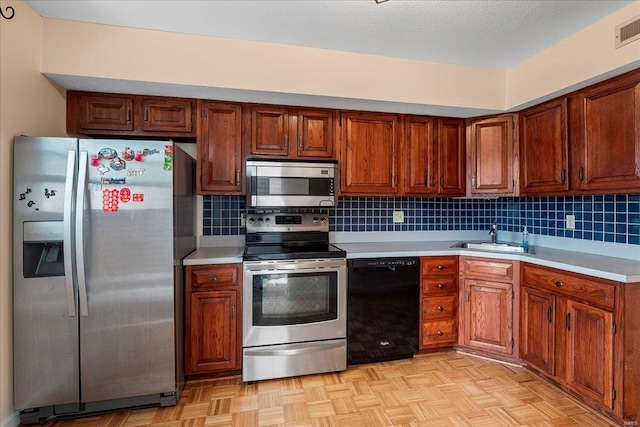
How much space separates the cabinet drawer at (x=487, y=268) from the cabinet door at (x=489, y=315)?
0.06 m

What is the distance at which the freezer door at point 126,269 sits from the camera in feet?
6.31

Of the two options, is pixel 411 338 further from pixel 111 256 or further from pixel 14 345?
pixel 14 345

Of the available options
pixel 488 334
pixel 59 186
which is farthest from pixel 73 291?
pixel 488 334

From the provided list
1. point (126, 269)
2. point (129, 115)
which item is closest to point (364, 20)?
point (129, 115)

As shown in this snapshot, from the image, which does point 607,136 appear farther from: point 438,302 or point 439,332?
point 439,332

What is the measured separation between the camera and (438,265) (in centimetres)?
273

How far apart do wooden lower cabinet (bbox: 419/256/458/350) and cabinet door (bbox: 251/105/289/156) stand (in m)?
1.53

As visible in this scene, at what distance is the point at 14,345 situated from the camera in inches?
73.0

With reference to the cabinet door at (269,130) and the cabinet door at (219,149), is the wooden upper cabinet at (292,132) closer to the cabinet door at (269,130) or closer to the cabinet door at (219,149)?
the cabinet door at (269,130)

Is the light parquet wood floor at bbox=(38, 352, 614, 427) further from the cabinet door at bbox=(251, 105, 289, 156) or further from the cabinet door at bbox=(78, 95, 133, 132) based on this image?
the cabinet door at bbox=(78, 95, 133, 132)

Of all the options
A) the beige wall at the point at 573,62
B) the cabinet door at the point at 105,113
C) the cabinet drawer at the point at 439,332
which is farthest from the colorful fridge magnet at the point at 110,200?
the beige wall at the point at 573,62

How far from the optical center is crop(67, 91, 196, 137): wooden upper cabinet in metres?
2.35

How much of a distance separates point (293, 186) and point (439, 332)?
5.77 feet

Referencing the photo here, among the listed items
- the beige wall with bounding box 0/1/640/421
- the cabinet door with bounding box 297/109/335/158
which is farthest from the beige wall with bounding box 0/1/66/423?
the cabinet door with bounding box 297/109/335/158
